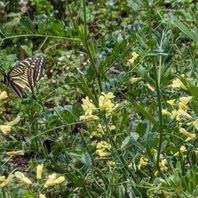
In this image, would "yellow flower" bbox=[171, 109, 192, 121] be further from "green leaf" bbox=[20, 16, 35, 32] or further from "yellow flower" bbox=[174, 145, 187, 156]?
"green leaf" bbox=[20, 16, 35, 32]

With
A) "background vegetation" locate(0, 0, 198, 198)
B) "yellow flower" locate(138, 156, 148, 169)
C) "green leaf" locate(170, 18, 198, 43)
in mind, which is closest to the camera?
"green leaf" locate(170, 18, 198, 43)

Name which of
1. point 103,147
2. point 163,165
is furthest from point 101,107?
point 163,165

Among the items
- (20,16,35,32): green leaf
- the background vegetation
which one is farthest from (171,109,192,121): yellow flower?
(20,16,35,32): green leaf

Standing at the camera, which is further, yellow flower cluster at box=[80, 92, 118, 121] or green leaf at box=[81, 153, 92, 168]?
green leaf at box=[81, 153, 92, 168]

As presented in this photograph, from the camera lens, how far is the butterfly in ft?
8.77

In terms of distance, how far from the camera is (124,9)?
5.75 m

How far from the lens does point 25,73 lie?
288 centimetres

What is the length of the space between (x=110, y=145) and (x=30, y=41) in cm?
370

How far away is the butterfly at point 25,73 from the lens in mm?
2672

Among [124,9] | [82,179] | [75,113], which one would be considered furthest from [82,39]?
[124,9]

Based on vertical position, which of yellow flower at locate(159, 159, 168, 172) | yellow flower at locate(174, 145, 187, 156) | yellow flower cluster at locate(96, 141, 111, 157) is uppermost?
yellow flower cluster at locate(96, 141, 111, 157)

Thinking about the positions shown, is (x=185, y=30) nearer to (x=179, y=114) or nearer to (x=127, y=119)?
(x=179, y=114)

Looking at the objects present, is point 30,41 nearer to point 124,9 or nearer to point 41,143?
point 124,9

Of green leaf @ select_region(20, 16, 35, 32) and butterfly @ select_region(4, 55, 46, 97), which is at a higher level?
green leaf @ select_region(20, 16, 35, 32)
